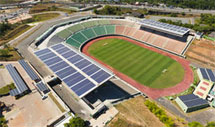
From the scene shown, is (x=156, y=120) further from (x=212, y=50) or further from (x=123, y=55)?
(x=212, y=50)

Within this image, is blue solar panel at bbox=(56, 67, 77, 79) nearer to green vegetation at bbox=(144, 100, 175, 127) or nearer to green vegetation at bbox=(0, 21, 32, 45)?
green vegetation at bbox=(144, 100, 175, 127)

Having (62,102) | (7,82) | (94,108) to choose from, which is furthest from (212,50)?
(7,82)

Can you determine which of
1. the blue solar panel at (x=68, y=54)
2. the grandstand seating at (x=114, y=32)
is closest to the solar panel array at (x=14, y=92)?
the blue solar panel at (x=68, y=54)

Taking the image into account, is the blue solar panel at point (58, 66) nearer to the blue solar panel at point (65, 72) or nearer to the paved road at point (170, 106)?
the blue solar panel at point (65, 72)

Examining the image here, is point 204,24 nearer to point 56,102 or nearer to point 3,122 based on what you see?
point 56,102

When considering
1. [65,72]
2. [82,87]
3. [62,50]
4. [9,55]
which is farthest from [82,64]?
[9,55]

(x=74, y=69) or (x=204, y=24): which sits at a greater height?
(x=204, y=24)

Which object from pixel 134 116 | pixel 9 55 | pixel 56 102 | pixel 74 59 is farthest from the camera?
pixel 9 55
